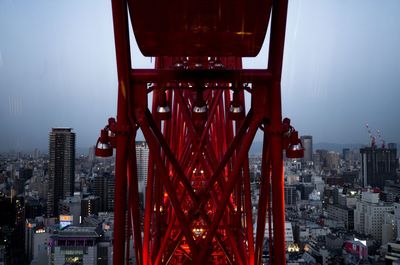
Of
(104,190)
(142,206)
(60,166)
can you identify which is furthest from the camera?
(104,190)

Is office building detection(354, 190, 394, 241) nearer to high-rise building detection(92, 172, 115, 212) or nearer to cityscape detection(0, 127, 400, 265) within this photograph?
cityscape detection(0, 127, 400, 265)

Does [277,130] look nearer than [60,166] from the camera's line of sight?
Yes

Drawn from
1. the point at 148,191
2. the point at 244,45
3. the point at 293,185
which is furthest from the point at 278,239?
the point at 293,185

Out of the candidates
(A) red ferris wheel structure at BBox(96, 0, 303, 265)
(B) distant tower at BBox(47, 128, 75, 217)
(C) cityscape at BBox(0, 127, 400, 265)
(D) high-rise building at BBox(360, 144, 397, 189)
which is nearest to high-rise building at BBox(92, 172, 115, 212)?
(C) cityscape at BBox(0, 127, 400, 265)

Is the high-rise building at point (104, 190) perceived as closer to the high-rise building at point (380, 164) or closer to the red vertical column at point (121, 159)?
the high-rise building at point (380, 164)

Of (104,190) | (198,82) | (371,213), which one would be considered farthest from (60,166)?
(198,82)

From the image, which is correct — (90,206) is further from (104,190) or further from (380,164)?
(380,164)
